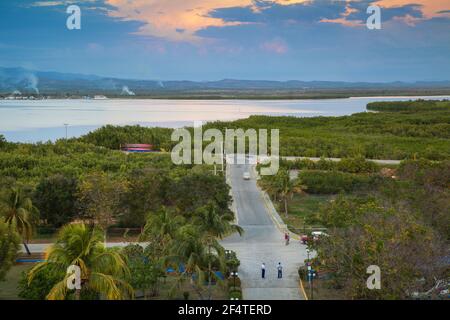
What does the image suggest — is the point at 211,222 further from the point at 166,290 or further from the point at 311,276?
the point at 311,276

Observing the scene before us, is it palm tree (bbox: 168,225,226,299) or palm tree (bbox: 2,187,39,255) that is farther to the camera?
palm tree (bbox: 2,187,39,255)

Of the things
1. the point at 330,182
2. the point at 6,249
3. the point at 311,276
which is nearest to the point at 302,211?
the point at 330,182

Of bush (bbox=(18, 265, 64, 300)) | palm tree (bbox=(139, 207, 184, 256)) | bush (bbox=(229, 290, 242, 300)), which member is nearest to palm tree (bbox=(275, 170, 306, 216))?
palm tree (bbox=(139, 207, 184, 256))

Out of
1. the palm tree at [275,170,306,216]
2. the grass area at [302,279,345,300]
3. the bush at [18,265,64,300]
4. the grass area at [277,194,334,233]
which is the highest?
the palm tree at [275,170,306,216]

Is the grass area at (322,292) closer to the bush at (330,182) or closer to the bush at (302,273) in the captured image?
the bush at (302,273)

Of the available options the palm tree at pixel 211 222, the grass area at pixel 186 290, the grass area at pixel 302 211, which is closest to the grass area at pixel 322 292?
the grass area at pixel 186 290

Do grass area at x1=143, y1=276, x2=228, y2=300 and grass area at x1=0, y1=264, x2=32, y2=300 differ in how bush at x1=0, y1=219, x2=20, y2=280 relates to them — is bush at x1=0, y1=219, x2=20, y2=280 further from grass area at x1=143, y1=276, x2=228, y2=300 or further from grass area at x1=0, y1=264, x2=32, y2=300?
grass area at x1=143, y1=276, x2=228, y2=300

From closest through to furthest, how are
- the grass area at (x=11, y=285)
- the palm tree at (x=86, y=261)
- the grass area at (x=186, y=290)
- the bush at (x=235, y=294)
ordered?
the palm tree at (x=86, y=261) < the bush at (x=235, y=294) < the grass area at (x=186, y=290) < the grass area at (x=11, y=285)
